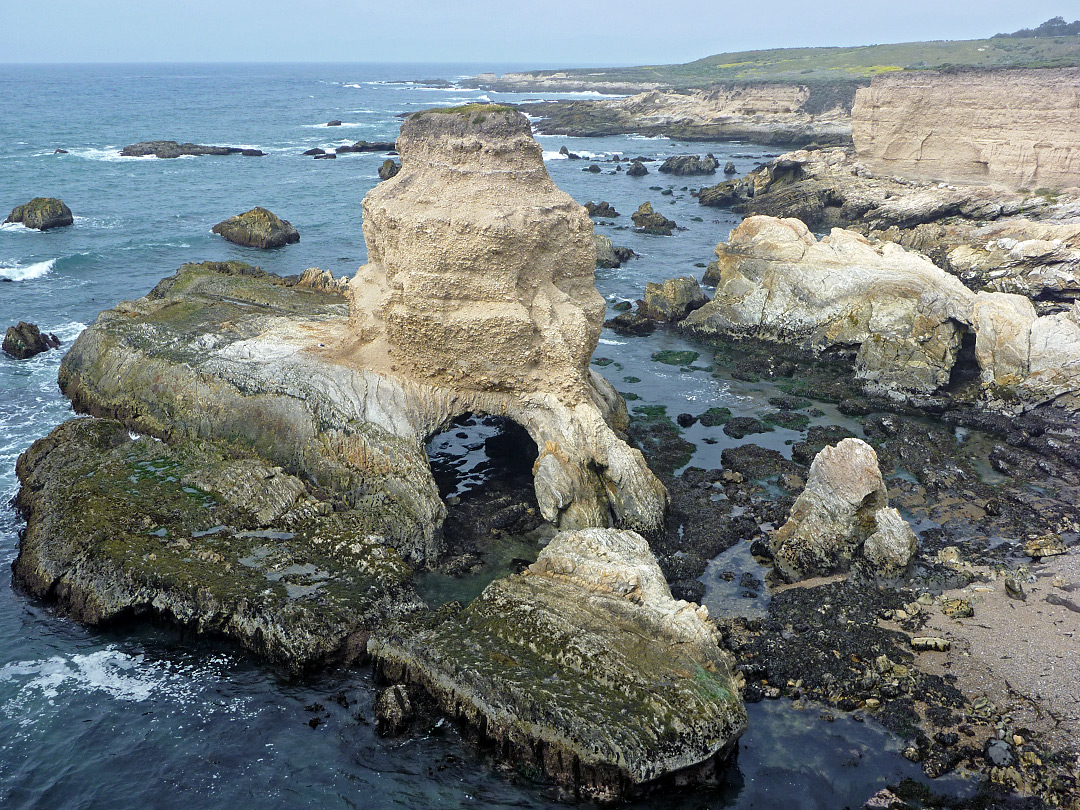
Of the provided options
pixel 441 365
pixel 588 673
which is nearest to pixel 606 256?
pixel 441 365

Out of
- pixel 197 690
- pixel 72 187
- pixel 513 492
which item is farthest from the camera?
pixel 72 187

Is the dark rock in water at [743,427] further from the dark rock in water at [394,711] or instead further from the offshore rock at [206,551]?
the dark rock in water at [394,711]

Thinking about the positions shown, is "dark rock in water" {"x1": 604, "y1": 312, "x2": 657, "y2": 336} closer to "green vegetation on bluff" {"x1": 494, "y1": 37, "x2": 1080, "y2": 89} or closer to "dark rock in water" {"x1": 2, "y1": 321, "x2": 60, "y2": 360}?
"dark rock in water" {"x1": 2, "y1": 321, "x2": 60, "y2": 360}

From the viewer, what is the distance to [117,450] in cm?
2116

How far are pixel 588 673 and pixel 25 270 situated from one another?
39.6m

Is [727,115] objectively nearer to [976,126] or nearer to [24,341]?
[976,126]

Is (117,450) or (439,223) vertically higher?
(439,223)

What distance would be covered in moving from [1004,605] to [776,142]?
8933cm

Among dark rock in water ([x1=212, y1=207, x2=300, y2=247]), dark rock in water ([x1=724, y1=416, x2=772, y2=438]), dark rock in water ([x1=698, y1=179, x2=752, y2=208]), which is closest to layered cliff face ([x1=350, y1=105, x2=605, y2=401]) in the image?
dark rock in water ([x1=724, y1=416, x2=772, y2=438])

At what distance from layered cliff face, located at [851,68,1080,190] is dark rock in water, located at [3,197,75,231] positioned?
163ft

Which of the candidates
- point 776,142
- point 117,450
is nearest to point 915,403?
point 117,450

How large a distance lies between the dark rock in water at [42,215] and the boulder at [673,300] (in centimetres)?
3667

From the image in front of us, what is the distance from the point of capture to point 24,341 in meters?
30.4

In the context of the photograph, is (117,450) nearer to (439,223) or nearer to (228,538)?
(228,538)
